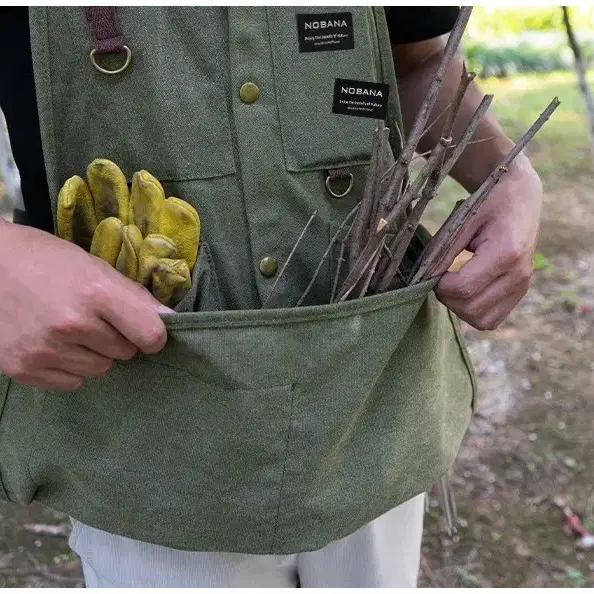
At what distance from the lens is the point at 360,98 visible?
909 mm

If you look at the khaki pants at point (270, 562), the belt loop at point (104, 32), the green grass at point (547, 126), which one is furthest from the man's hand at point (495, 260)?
the green grass at point (547, 126)

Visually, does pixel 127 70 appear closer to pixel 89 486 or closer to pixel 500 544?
pixel 89 486

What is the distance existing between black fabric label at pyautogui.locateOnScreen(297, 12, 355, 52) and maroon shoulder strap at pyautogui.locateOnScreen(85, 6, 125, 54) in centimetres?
21

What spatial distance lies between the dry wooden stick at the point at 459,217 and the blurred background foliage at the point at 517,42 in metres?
9.45

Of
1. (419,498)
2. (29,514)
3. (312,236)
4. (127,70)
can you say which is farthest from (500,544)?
(127,70)

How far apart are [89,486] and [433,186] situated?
1.71 feet

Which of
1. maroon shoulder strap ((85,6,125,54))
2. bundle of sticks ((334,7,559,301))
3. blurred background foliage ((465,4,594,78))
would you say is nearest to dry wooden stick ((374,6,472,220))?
bundle of sticks ((334,7,559,301))

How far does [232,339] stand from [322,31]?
0.39 metres

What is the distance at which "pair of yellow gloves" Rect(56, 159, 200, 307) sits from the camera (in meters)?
0.77

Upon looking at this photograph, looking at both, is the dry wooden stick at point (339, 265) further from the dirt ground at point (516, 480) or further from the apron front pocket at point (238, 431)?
the dirt ground at point (516, 480)

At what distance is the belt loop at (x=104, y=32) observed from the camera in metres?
0.80

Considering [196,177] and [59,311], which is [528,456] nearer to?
[196,177]

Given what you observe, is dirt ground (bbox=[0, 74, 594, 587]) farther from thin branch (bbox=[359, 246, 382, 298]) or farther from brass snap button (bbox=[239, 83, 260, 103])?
brass snap button (bbox=[239, 83, 260, 103])

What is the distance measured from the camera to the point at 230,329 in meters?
0.77
